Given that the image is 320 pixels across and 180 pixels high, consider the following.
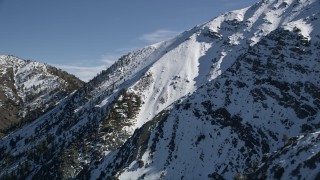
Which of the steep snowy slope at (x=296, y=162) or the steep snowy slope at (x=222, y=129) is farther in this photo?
the steep snowy slope at (x=222, y=129)

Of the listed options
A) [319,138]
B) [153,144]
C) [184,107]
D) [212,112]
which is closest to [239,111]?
[212,112]

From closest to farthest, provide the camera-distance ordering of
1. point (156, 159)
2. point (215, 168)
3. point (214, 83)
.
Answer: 1. point (215, 168)
2. point (156, 159)
3. point (214, 83)

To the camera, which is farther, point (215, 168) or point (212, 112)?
point (212, 112)

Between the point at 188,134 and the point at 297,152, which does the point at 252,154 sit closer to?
the point at 188,134

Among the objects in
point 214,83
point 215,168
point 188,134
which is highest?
point 214,83

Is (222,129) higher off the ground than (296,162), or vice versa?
(296,162)

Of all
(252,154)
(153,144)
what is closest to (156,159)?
(153,144)

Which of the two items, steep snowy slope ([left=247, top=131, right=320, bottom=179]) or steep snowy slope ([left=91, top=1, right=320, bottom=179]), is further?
steep snowy slope ([left=91, top=1, right=320, bottom=179])

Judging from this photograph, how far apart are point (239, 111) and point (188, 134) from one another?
25865mm

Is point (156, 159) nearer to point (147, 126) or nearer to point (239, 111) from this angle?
point (147, 126)

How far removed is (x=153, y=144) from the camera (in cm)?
17412

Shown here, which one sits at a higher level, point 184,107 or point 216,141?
point 184,107

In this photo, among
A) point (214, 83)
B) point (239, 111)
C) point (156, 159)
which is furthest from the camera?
point (214, 83)

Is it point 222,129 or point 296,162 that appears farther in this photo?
point 222,129
